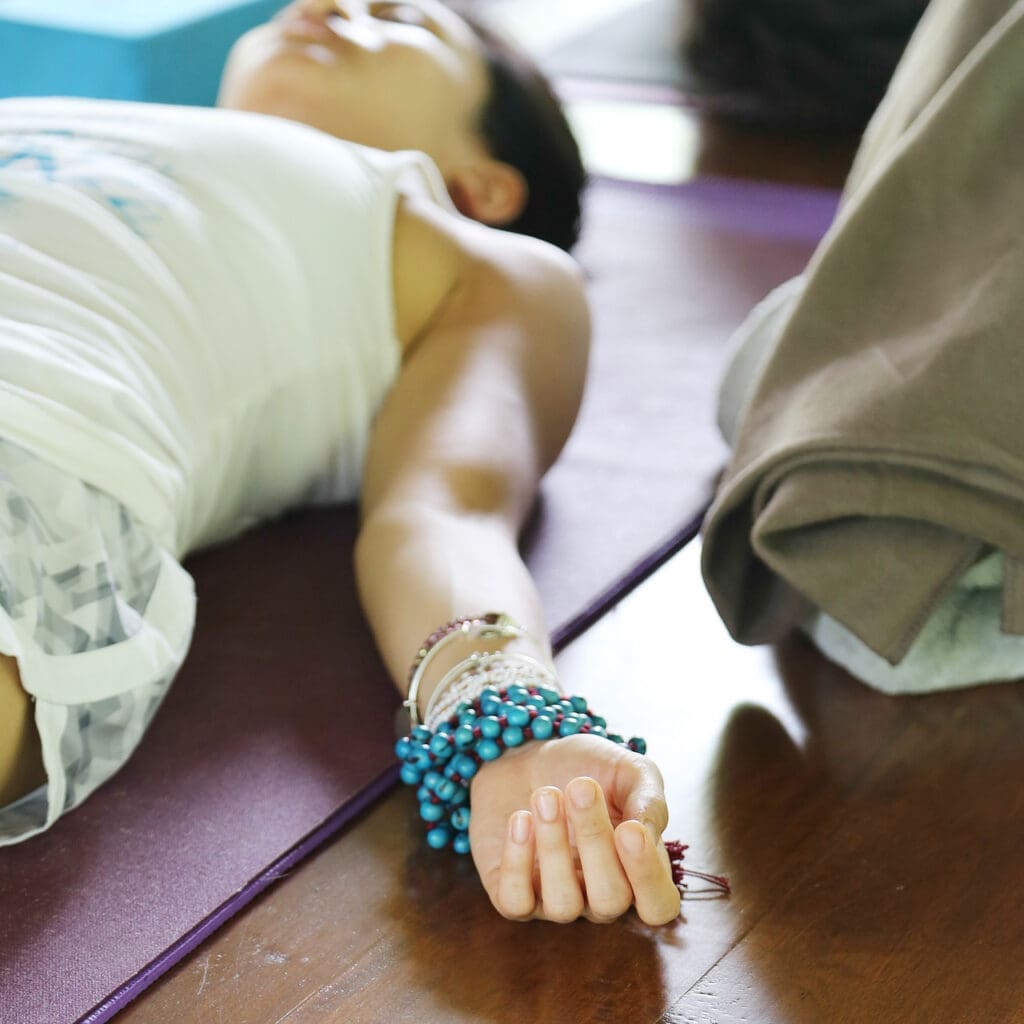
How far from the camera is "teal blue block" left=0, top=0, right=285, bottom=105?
2105 millimetres

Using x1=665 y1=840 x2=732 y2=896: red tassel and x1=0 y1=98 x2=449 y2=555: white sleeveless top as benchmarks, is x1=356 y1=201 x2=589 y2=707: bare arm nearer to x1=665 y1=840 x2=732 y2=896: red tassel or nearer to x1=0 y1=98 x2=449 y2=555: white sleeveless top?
x1=0 y1=98 x2=449 y2=555: white sleeveless top

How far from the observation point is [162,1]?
228 centimetres

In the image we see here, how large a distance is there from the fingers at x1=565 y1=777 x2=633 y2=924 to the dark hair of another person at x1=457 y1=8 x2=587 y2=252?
3.16 ft

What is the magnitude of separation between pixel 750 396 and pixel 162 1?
1.62 m

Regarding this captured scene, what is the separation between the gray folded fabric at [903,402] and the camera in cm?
91

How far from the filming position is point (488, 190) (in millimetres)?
1571

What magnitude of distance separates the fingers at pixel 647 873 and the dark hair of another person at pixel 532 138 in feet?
3.19

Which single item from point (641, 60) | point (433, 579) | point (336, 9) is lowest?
point (641, 60)

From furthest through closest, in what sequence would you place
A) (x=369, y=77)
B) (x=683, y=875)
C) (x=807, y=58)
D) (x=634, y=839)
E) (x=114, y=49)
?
(x=807, y=58), (x=114, y=49), (x=369, y=77), (x=683, y=875), (x=634, y=839)

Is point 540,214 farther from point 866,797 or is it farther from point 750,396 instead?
point 866,797

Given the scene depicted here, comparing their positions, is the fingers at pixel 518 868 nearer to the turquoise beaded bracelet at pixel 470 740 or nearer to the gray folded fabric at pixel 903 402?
the turquoise beaded bracelet at pixel 470 740

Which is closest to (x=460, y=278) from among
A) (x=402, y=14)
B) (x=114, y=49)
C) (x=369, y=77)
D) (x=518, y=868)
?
(x=369, y=77)

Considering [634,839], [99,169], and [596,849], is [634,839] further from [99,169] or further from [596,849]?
[99,169]

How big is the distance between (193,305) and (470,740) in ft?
1.44
